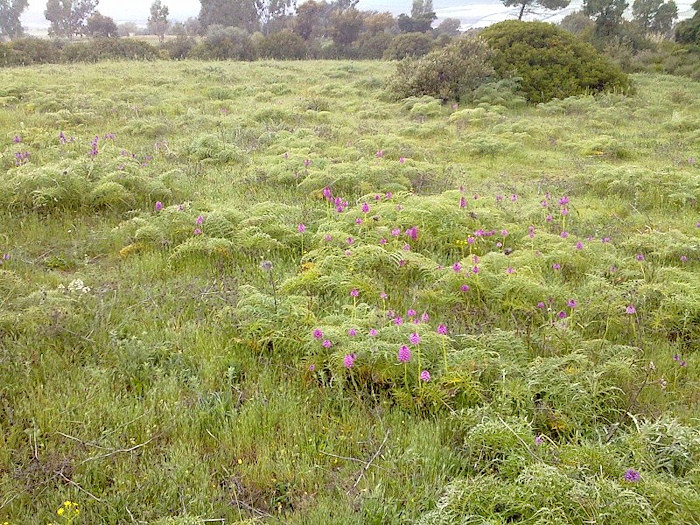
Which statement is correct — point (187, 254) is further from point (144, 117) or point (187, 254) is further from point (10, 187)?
point (144, 117)

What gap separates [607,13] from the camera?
28.0 m

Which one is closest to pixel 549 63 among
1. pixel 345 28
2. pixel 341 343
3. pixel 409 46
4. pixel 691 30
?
pixel 691 30

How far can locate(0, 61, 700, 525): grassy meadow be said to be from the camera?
284cm

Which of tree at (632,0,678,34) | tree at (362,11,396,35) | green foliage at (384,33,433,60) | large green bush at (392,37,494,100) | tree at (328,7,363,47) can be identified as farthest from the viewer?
tree at (362,11,396,35)

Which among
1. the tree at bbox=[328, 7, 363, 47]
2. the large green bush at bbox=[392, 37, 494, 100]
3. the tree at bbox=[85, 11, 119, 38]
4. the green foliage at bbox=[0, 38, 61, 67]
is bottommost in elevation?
the large green bush at bbox=[392, 37, 494, 100]

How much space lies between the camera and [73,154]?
29.2 feet

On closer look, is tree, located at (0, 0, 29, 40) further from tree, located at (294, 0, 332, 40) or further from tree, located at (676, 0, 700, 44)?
tree, located at (676, 0, 700, 44)

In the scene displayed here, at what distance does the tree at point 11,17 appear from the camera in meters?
62.3

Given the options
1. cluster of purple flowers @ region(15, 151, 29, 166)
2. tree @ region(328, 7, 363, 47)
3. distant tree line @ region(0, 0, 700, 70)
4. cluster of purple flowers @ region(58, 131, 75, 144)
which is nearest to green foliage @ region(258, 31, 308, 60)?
distant tree line @ region(0, 0, 700, 70)

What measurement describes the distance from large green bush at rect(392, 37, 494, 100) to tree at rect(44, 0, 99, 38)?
203 ft

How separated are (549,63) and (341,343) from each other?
58.3 feet

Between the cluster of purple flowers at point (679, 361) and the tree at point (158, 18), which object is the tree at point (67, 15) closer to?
the tree at point (158, 18)

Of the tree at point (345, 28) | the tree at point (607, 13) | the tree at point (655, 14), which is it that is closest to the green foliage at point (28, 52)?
the tree at point (345, 28)

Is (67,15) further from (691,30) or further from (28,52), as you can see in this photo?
(691,30)
